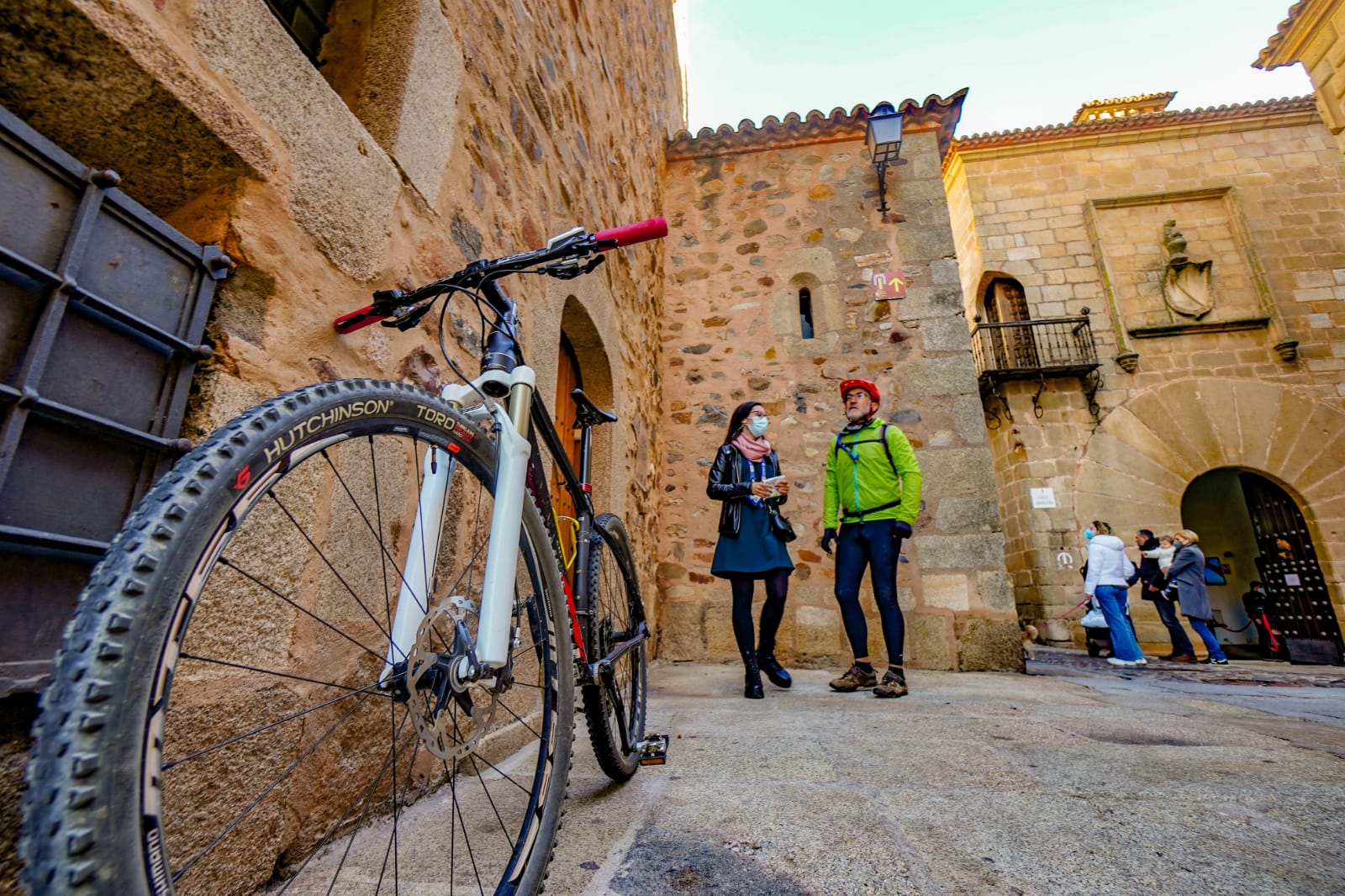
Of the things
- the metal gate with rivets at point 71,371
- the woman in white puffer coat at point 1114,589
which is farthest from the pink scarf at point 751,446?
the woman in white puffer coat at point 1114,589

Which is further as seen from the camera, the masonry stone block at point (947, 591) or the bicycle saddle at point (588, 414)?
the masonry stone block at point (947, 591)

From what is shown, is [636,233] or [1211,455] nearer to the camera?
[636,233]

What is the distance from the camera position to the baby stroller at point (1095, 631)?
6.79m

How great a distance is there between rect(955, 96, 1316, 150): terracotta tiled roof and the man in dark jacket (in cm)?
683

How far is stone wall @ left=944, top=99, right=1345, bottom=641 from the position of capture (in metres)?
8.02

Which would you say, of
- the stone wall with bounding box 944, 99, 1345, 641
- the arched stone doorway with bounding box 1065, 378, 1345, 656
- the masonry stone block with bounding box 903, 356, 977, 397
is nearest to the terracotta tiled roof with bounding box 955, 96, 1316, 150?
the stone wall with bounding box 944, 99, 1345, 641

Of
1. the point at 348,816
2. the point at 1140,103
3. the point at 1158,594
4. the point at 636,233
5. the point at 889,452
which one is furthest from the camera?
the point at 1140,103

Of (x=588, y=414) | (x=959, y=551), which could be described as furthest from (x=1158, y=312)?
(x=588, y=414)

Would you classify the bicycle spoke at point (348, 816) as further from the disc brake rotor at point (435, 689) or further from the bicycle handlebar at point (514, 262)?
the bicycle handlebar at point (514, 262)

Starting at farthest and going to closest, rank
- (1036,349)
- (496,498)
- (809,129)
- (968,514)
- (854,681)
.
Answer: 1. (1036,349)
2. (809,129)
3. (968,514)
4. (854,681)
5. (496,498)

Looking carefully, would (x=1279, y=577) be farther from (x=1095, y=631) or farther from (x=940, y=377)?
(x=940, y=377)

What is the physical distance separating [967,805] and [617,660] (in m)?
0.86

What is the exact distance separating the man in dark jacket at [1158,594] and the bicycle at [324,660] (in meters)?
7.59

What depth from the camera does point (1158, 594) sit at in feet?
22.0
